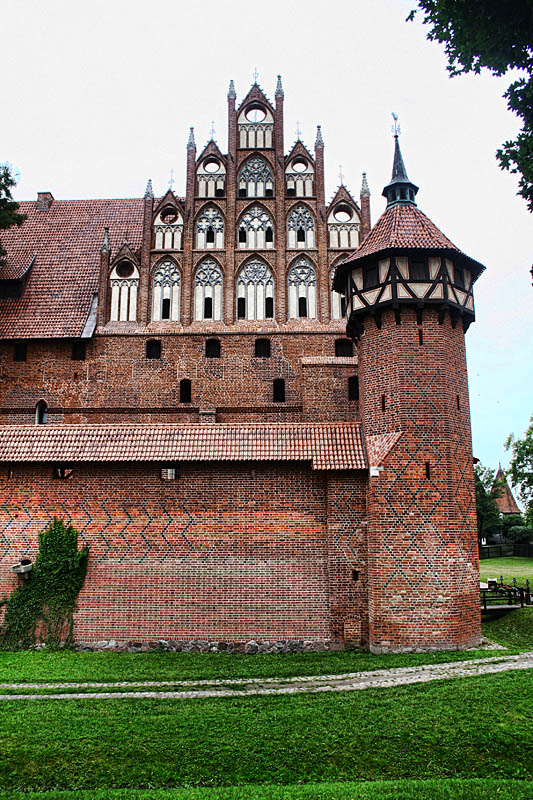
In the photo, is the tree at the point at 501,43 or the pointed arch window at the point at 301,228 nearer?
the tree at the point at 501,43

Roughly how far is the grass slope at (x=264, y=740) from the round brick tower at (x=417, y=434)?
2578 mm

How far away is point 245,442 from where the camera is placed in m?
11.7

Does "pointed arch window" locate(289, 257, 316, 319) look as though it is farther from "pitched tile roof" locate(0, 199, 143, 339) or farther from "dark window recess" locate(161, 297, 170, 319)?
"pitched tile roof" locate(0, 199, 143, 339)

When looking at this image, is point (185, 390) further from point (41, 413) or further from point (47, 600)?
point (47, 600)

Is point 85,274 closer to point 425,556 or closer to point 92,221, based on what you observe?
point 92,221

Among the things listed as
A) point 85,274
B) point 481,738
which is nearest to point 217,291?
point 85,274

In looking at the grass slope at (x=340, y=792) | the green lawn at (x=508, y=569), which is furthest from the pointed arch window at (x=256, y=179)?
the green lawn at (x=508, y=569)

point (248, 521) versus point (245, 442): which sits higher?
point (245, 442)

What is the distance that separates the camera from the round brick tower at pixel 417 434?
10641 mm

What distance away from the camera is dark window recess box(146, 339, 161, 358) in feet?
51.3

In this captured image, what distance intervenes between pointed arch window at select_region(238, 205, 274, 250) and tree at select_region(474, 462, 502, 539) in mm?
22113

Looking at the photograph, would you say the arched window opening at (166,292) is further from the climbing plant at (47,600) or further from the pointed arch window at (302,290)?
the climbing plant at (47,600)

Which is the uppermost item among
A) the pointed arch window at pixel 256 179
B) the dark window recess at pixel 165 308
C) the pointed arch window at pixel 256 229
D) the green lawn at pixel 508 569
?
the pointed arch window at pixel 256 179

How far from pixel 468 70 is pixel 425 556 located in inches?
298
